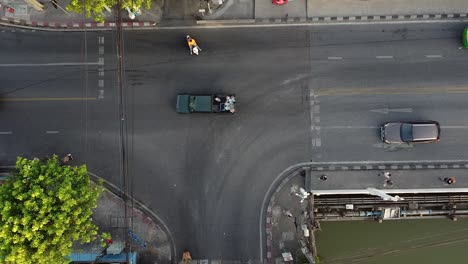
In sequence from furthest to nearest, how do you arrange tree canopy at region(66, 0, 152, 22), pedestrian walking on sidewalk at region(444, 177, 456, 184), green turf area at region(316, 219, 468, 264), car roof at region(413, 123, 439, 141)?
green turf area at region(316, 219, 468, 264) → pedestrian walking on sidewalk at region(444, 177, 456, 184) → car roof at region(413, 123, 439, 141) → tree canopy at region(66, 0, 152, 22)

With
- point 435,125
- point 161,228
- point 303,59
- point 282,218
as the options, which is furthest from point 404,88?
point 161,228

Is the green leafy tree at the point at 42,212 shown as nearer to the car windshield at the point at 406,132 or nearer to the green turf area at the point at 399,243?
the green turf area at the point at 399,243

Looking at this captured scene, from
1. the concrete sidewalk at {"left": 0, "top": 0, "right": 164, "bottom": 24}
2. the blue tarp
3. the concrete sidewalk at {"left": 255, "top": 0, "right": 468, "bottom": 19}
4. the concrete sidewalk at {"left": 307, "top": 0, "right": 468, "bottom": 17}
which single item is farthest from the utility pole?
the concrete sidewalk at {"left": 307, "top": 0, "right": 468, "bottom": 17}

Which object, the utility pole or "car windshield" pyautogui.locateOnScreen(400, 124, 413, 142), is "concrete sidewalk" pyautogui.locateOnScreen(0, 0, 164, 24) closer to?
the utility pole

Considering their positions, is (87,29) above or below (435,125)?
above

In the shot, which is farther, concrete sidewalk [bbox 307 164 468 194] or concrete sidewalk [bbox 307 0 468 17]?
concrete sidewalk [bbox 307 0 468 17]

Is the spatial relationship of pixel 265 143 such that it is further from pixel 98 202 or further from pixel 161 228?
pixel 98 202

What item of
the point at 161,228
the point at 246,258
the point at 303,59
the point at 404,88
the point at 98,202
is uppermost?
the point at 303,59

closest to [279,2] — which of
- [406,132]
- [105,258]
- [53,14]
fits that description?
[406,132]
